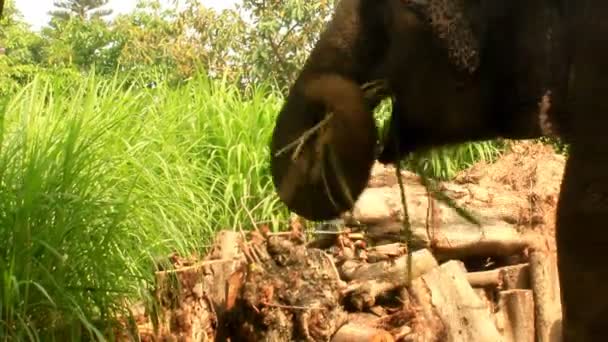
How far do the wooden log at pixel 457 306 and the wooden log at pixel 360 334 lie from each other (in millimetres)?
330

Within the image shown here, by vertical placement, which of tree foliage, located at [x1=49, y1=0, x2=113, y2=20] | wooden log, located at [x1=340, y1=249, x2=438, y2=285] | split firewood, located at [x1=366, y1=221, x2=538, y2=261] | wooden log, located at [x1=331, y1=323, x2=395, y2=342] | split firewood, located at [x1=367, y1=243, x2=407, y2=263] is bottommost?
wooden log, located at [x1=331, y1=323, x2=395, y2=342]

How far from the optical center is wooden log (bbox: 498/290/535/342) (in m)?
5.73

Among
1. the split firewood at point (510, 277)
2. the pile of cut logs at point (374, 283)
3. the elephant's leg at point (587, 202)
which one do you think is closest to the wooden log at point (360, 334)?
the pile of cut logs at point (374, 283)

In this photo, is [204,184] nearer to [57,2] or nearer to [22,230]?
[22,230]

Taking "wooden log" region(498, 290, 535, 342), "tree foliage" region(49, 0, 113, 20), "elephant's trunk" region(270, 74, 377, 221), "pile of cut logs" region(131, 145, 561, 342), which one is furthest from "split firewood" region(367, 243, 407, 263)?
"tree foliage" region(49, 0, 113, 20)

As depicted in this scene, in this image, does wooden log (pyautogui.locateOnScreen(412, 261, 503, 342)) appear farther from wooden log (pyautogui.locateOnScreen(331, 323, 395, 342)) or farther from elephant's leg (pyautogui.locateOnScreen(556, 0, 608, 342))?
elephant's leg (pyautogui.locateOnScreen(556, 0, 608, 342))

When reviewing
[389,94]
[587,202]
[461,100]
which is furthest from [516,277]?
[587,202]

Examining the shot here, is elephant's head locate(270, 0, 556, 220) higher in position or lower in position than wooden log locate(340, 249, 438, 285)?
higher

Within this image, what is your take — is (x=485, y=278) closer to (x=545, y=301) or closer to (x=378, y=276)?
(x=545, y=301)

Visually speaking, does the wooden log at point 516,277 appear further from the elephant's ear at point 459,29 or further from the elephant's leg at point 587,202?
the elephant's leg at point 587,202

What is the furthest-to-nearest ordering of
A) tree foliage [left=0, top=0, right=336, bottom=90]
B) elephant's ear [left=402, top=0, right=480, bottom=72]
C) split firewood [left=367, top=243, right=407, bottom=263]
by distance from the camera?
tree foliage [left=0, top=0, right=336, bottom=90] → split firewood [left=367, top=243, right=407, bottom=263] → elephant's ear [left=402, top=0, right=480, bottom=72]

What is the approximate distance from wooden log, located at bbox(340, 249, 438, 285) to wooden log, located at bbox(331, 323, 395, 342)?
0.31 m

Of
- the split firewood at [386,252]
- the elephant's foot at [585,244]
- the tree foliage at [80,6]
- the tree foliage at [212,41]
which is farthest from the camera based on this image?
the tree foliage at [80,6]

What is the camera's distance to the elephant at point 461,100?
1.50m
